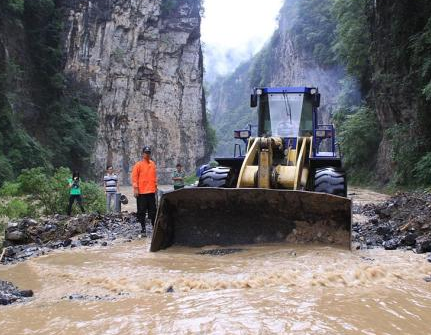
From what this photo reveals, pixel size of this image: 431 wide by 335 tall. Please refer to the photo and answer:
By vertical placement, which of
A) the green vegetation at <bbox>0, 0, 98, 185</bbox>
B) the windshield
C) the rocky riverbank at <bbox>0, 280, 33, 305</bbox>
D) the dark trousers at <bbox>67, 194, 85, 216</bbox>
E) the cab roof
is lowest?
the rocky riverbank at <bbox>0, 280, 33, 305</bbox>

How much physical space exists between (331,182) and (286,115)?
6.85 ft

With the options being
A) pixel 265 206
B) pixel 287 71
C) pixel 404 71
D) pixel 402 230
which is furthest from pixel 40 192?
pixel 287 71

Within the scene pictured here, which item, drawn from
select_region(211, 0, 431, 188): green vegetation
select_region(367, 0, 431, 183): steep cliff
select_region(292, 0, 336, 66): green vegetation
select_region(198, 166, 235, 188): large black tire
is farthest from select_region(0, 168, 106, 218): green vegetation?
select_region(292, 0, 336, 66): green vegetation

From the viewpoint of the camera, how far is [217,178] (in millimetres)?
7902

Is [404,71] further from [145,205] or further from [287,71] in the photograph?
[287,71]

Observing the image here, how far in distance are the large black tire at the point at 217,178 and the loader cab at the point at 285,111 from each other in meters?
1.40

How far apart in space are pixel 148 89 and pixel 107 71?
4746mm

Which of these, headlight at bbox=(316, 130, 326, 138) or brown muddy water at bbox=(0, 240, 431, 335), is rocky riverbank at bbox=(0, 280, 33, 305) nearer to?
brown muddy water at bbox=(0, 240, 431, 335)

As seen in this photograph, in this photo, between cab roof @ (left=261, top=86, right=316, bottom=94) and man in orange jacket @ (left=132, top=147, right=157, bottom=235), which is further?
cab roof @ (left=261, top=86, right=316, bottom=94)

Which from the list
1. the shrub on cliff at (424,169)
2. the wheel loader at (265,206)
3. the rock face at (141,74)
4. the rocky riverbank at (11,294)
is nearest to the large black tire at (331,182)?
the wheel loader at (265,206)

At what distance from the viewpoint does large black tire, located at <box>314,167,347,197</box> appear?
7.19 m

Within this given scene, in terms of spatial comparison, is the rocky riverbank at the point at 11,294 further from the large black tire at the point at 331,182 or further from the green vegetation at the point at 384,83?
the green vegetation at the point at 384,83

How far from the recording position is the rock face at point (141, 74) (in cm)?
3707

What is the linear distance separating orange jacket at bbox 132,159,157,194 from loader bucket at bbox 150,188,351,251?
1948 mm
